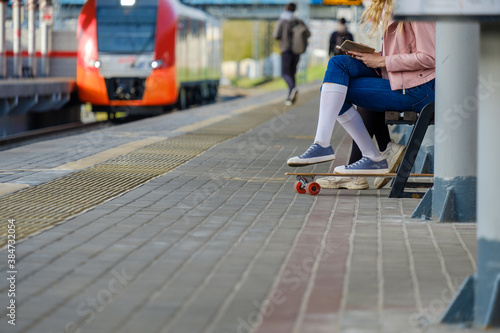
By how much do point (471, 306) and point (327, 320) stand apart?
52cm

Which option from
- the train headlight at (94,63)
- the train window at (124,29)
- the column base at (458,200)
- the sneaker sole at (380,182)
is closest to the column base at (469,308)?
the column base at (458,200)

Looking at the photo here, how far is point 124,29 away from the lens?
72.3 feet

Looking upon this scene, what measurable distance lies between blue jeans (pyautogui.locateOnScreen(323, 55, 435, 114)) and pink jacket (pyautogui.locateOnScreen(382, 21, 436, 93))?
0.30 ft

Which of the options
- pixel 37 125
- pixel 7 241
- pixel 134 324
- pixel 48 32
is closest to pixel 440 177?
pixel 7 241

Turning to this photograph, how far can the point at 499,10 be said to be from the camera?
126 inches

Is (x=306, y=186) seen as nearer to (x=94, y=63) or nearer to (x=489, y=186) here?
(x=489, y=186)

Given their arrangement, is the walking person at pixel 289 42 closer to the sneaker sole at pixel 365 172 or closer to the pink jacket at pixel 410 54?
the sneaker sole at pixel 365 172

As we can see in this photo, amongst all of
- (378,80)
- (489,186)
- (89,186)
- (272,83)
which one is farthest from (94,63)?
(272,83)

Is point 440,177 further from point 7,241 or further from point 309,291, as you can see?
point 7,241

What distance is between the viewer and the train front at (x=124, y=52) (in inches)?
861

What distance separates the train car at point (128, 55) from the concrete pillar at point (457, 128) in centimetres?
1648

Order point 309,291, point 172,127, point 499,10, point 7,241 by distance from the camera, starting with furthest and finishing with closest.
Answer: point 172,127, point 7,241, point 309,291, point 499,10

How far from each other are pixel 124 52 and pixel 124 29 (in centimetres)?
52

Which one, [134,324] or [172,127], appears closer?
[134,324]
